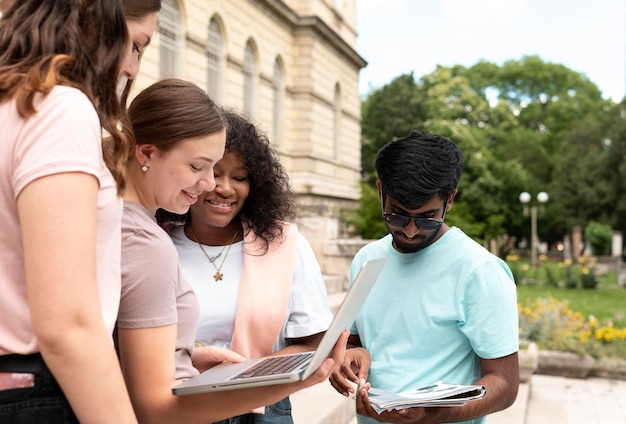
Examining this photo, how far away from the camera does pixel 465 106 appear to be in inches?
1574

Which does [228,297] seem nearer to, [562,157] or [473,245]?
[473,245]

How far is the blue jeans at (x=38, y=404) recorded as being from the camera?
1209mm

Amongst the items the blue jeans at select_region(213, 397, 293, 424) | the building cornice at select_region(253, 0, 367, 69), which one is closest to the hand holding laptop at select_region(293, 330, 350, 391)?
the blue jeans at select_region(213, 397, 293, 424)

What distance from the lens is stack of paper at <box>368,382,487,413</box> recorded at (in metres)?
1.92

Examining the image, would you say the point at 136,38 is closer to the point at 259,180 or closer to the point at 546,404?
the point at 259,180

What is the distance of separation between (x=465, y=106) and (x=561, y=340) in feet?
106

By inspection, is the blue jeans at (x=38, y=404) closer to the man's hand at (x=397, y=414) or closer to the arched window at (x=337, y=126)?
the man's hand at (x=397, y=414)

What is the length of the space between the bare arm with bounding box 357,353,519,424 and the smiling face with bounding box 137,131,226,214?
0.86m

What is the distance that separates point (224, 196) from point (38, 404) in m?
1.31

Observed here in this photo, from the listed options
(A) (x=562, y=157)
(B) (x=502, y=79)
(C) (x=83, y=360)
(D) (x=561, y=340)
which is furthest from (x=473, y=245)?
(B) (x=502, y=79)

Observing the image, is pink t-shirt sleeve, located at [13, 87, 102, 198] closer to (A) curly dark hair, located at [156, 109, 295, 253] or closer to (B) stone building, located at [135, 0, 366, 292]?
(A) curly dark hair, located at [156, 109, 295, 253]

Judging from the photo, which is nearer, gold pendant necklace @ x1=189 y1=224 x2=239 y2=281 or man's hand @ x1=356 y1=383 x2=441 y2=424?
man's hand @ x1=356 y1=383 x2=441 y2=424

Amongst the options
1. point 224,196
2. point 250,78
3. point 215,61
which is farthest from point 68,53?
point 250,78

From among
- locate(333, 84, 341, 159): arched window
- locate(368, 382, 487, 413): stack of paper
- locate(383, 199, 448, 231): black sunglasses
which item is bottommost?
locate(368, 382, 487, 413): stack of paper
